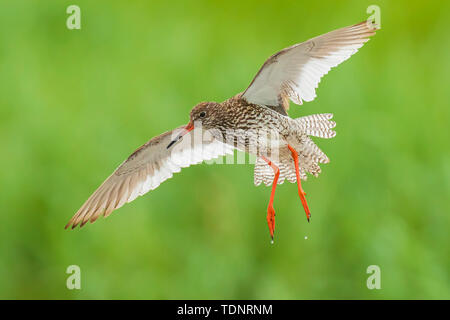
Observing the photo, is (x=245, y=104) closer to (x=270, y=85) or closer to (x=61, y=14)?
(x=270, y=85)

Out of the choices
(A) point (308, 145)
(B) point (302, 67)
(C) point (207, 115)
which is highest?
(B) point (302, 67)

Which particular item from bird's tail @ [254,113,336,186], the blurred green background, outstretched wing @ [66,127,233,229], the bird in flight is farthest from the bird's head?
Answer: the blurred green background

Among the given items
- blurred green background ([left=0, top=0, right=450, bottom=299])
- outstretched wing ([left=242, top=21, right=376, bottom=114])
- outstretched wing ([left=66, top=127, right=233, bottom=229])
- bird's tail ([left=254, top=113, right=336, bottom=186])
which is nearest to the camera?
outstretched wing ([left=242, top=21, right=376, bottom=114])

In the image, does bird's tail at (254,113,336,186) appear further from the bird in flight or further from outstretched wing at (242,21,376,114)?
outstretched wing at (242,21,376,114)

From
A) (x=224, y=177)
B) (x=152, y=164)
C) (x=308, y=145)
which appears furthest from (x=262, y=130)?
(x=224, y=177)

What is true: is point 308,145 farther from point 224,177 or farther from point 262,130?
→ point 224,177

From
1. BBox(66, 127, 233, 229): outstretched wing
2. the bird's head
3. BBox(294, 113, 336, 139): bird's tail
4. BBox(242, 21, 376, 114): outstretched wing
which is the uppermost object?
BBox(242, 21, 376, 114): outstretched wing
